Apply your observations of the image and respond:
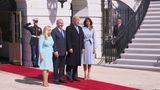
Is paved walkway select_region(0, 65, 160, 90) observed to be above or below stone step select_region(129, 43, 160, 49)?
below

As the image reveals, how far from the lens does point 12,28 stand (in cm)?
1667

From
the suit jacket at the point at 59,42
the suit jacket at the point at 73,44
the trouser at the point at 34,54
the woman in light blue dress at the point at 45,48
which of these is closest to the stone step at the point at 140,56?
the trouser at the point at 34,54

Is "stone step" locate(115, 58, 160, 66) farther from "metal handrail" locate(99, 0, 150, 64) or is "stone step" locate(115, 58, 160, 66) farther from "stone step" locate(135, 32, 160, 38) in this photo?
"stone step" locate(135, 32, 160, 38)

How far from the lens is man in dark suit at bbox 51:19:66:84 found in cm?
1180

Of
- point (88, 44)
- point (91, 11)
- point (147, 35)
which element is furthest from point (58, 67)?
point (91, 11)

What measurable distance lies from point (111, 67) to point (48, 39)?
480 centimetres

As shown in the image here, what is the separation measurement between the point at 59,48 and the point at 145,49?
16.8 ft

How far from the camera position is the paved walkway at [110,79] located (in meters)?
11.6

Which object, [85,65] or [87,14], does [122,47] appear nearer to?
[87,14]

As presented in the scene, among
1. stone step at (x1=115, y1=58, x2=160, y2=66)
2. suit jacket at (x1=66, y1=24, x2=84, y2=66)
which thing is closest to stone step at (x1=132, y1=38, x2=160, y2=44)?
stone step at (x1=115, y1=58, x2=160, y2=66)

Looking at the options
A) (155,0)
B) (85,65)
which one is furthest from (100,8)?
(85,65)

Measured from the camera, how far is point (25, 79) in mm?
12875

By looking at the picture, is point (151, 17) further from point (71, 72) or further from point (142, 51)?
point (71, 72)

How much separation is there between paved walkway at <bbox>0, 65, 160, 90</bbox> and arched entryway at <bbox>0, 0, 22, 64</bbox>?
2441 millimetres
